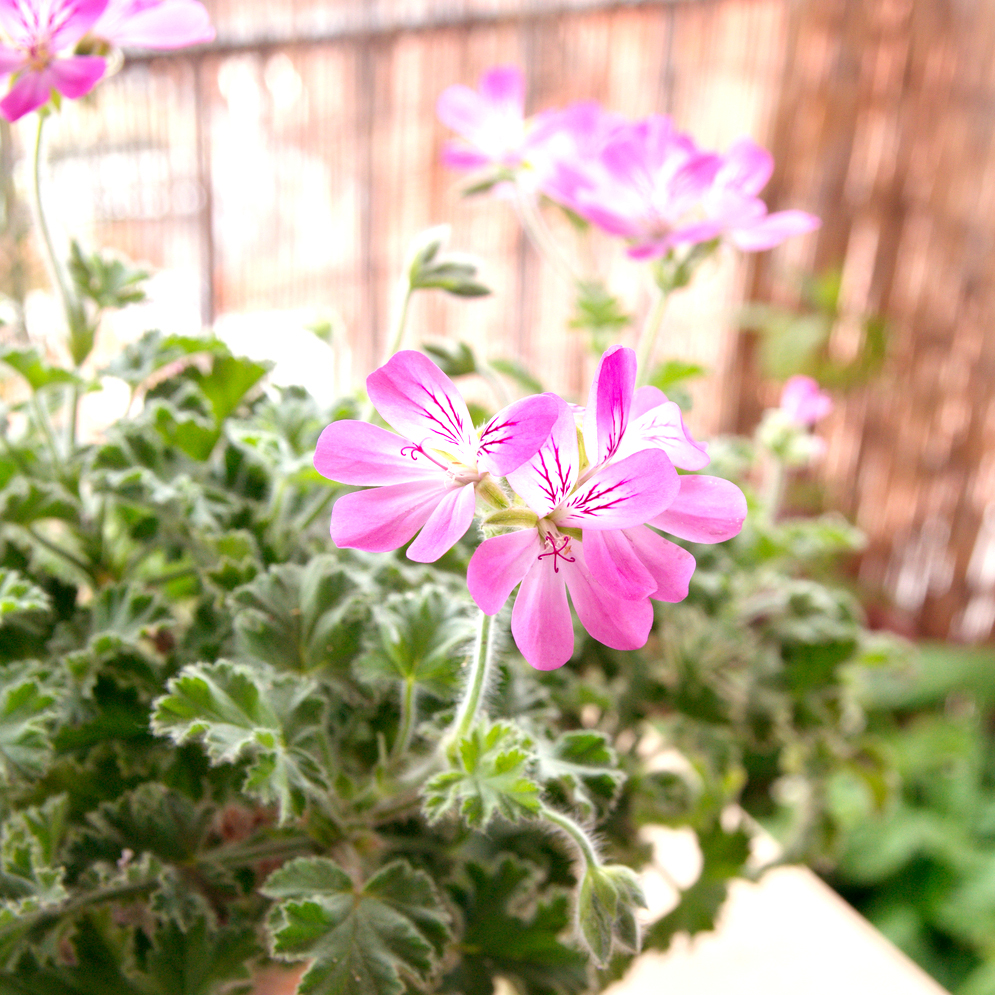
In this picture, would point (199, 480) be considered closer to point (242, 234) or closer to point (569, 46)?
point (242, 234)

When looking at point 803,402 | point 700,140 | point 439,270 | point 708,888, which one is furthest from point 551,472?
point 700,140

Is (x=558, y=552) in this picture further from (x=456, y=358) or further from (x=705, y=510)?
(x=456, y=358)

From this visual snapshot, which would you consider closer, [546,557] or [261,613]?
[546,557]

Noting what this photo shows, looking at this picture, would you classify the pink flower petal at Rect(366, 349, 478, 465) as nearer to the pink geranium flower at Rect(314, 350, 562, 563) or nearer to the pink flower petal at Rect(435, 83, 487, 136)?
the pink geranium flower at Rect(314, 350, 562, 563)

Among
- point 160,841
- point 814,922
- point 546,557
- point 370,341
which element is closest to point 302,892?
point 160,841


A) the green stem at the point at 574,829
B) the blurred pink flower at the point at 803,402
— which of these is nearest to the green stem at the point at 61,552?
the green stem at the point at 574,829

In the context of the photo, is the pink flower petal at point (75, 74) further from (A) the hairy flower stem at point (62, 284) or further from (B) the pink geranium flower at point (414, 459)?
(B) the pink geranium flower at point (414, 459)
